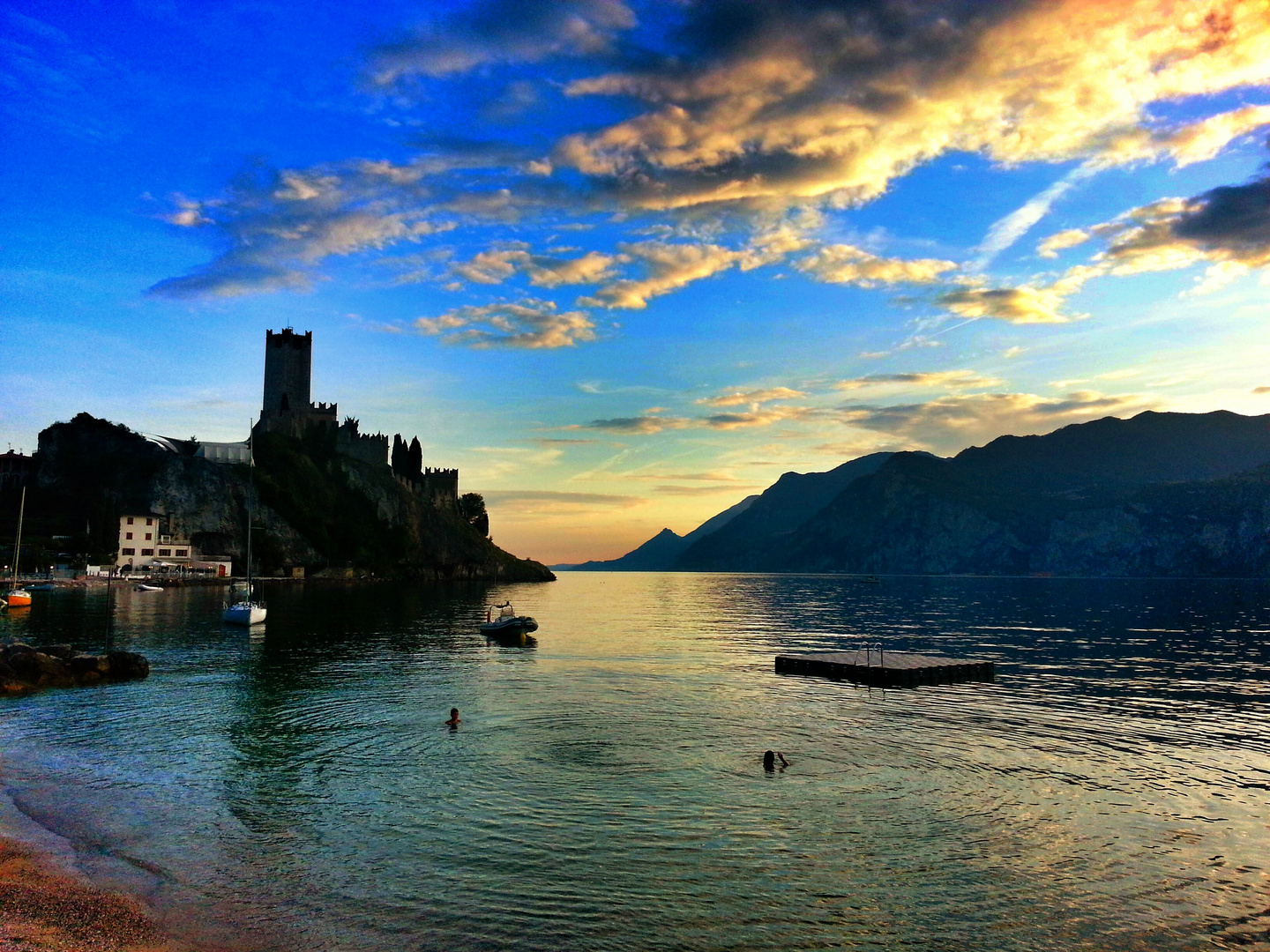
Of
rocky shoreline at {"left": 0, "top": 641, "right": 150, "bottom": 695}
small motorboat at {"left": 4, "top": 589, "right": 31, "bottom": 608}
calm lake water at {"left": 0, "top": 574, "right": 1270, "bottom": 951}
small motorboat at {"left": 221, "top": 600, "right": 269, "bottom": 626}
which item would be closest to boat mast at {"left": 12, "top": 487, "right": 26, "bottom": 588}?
small motorboat at {"left": 4, "top": 589, "right": 31, "bottom": 608}

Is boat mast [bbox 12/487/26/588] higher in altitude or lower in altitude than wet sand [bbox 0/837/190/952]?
higher

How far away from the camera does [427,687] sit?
191 ft

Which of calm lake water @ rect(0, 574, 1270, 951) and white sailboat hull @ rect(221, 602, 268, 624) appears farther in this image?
white sailboat hull @ rect(221, 602, 268, 624)

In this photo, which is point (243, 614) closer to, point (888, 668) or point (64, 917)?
point (888, 668)

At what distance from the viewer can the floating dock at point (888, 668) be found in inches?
2475

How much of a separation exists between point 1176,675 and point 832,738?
142ft

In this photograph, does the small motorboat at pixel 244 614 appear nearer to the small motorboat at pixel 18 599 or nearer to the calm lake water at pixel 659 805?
the calm lake water at pixel 659 805

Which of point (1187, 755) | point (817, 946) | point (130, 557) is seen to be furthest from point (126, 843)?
point (130, 557)

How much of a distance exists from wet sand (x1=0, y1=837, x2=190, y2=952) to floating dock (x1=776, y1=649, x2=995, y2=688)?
2055 inches

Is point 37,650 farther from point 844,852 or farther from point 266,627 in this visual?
point 844,852

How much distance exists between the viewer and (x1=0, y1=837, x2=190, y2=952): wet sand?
61.0 feet

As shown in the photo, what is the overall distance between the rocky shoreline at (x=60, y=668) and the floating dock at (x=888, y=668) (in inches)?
1987

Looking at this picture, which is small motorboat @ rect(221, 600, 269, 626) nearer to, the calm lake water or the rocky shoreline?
the calm lake water

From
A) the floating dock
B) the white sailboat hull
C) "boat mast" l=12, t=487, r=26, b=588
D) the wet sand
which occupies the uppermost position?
"boat mast" l=12, t=487, r=26, b=588
